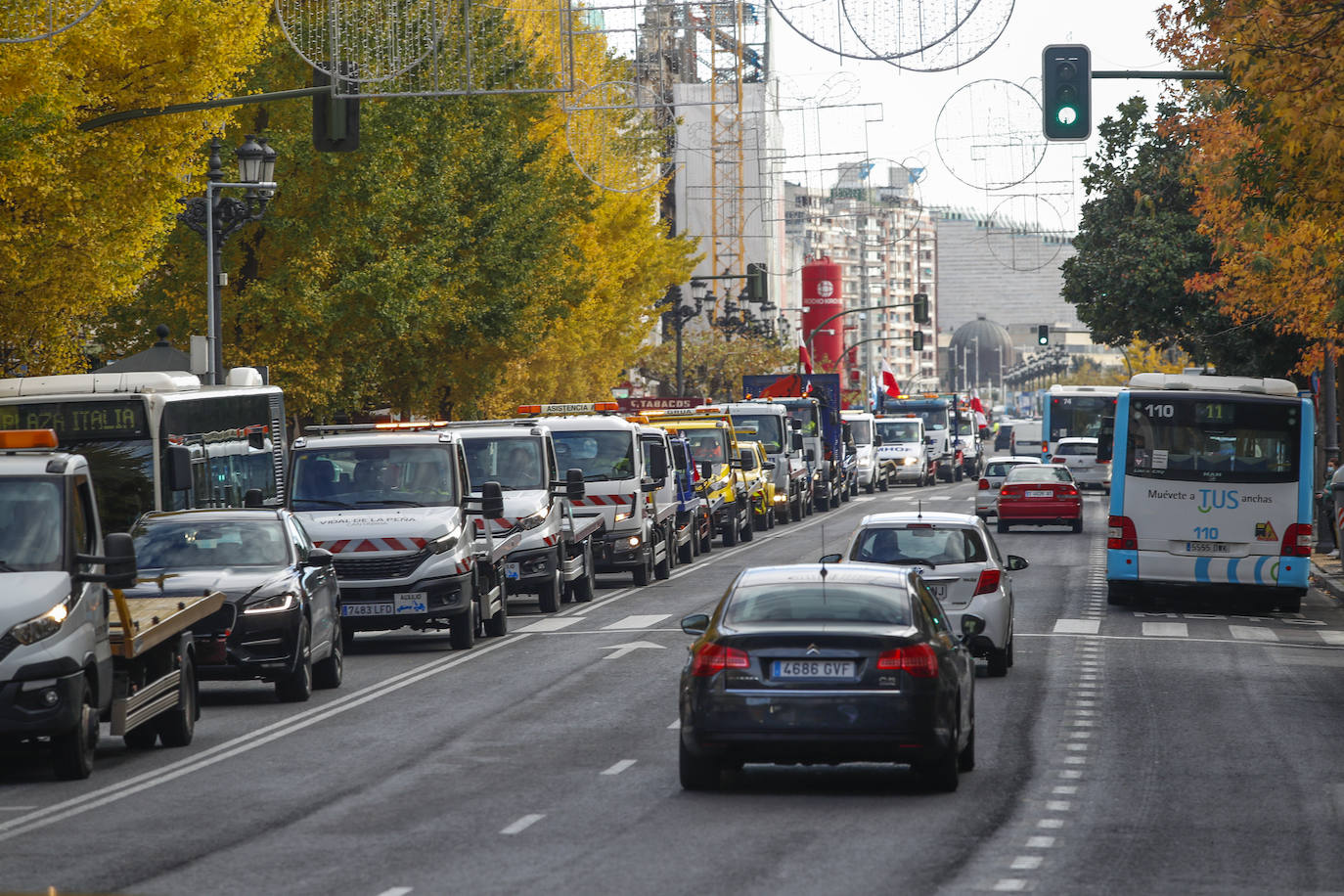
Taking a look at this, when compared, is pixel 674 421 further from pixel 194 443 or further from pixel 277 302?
pixel 194 443

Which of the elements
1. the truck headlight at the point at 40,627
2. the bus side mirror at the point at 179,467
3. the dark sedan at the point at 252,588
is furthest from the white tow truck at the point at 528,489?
the truck headlight at the point at 40,627

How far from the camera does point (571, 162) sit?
54.8m

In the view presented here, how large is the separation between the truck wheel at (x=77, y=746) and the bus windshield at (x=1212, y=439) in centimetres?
1813

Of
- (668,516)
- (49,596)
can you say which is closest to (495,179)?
(668,516)

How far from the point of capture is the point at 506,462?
28391 mm

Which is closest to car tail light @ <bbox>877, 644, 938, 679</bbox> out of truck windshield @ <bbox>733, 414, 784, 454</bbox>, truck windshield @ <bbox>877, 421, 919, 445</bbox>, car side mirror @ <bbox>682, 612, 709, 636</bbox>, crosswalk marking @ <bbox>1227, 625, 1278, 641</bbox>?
car side mirror @ <bbox>682, 612, 709, 636</bbox>

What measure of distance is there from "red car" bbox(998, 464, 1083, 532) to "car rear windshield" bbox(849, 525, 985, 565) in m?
28.2

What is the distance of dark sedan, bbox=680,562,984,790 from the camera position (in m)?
12.4

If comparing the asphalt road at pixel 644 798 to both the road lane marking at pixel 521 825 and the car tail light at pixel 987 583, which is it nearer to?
the road lane marking at pixel 521 825

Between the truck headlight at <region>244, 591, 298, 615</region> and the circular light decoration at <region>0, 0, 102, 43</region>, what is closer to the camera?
the truck headlight at <region>244, 591, 298, 615</region>

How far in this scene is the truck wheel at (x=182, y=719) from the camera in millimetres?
15719

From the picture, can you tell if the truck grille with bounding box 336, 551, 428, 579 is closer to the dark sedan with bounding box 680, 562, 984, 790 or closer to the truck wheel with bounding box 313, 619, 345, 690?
the truck wheel with bounding box 313, 619, 345, 690

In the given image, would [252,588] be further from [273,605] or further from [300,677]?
[300,677]

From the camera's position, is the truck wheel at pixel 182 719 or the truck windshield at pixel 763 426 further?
the truck windshield at pixel 763 426
